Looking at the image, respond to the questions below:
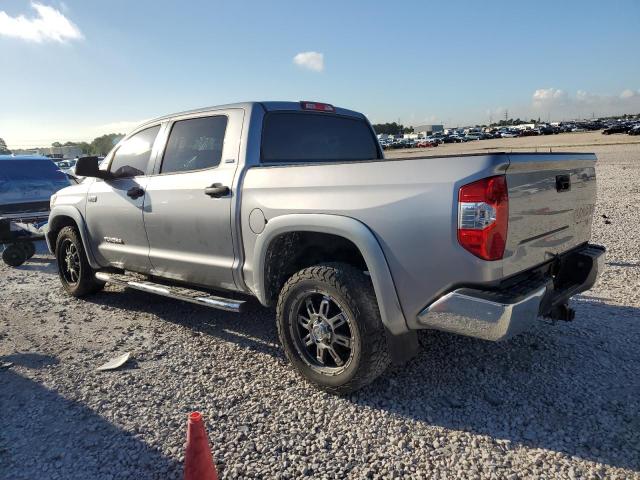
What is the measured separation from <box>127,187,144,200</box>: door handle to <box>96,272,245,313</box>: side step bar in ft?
2.71

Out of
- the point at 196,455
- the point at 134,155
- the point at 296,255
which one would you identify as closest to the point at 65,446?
the point at 196,455

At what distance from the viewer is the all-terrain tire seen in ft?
17.8

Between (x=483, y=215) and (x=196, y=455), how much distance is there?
183 centimetres

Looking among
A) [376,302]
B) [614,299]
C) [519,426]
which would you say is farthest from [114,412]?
[614,299]

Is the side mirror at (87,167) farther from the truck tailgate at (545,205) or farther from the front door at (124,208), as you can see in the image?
the truck tailgate at (545,205)

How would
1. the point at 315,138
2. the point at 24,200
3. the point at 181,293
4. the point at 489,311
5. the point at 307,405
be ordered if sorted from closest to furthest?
the point at 489,311, the point at 307,405, the point at 181,293, the point at 315,138, the point at 24,200

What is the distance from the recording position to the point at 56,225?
5824 mm

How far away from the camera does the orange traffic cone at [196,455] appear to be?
220 cm

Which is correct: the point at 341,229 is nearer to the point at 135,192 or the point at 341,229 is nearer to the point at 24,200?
the point at 135,192

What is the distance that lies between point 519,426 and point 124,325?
3680mm

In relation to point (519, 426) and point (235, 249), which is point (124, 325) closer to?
point (235, 249)

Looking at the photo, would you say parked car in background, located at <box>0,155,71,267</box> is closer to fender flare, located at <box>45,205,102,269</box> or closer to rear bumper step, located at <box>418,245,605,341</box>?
fender flare, located at <box>45,205,102,269</box>

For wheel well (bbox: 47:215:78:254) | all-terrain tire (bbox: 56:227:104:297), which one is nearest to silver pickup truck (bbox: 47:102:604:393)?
all-terrain tire (bbox: 56:227:104:297)

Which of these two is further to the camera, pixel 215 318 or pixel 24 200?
pixel 24 200
